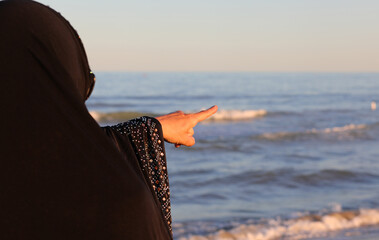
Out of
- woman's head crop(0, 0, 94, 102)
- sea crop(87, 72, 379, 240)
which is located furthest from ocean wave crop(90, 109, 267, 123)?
woman's head crop(0, 0, 94, 102)

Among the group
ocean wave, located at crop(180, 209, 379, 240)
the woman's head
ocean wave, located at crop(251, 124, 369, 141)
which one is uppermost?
the woman's head

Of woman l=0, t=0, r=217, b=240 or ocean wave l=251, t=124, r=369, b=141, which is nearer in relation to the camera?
woman l=0, t=0, r=217, b=240

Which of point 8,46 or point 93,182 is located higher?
point 8,46

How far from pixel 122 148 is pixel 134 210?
0.88ft

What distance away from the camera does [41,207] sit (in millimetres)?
1107

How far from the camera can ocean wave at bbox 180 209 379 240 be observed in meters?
6.13

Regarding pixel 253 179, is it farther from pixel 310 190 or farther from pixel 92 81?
pixel 92 81

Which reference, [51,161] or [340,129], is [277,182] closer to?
[51,161]

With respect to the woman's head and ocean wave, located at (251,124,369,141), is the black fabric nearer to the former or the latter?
the woman's head

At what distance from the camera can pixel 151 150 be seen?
142 centimetres

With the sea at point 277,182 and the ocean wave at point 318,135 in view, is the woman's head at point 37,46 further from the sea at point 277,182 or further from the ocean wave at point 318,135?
the ocean wave at point 318,135

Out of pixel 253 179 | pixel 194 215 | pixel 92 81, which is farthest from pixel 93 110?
pixel 92 81

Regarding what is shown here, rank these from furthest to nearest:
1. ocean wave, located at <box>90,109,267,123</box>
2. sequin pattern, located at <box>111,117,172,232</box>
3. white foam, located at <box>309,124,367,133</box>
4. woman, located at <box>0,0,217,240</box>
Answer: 1. ocean wave, located at <box>90,109,267,123</box>
2. white foam, located at <box>309,124,367,133</box>
3. sequin pattern, located at <box>111,117,172,232</box>
4. woman, located at <box>0,0,217,240</box>

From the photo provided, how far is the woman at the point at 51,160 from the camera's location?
1097 millimetres
